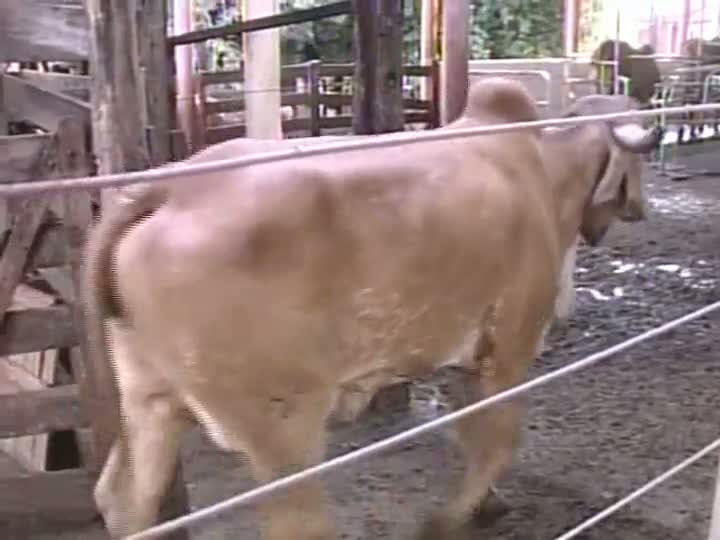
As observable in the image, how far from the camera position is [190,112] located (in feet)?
28.7

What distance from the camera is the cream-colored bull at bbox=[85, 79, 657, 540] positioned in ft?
6.61

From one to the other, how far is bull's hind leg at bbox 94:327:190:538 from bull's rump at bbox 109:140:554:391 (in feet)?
0.28

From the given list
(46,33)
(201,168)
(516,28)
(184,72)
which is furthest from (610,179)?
(516,28)

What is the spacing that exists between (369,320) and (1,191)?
137cm

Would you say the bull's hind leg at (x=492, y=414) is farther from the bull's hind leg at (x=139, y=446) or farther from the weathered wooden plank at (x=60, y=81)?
the weathered wooden plank at (x=60, y=81)

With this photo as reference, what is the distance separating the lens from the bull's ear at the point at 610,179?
3.24m

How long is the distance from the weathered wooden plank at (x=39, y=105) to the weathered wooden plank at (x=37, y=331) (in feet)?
1.60

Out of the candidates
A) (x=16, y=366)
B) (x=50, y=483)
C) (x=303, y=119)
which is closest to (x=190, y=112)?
(x=303, y=119)

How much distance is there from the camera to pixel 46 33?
8.77 ft

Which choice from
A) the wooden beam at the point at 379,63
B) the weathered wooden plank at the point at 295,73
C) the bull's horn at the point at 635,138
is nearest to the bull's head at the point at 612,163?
the bull's horn at the point at 635,138

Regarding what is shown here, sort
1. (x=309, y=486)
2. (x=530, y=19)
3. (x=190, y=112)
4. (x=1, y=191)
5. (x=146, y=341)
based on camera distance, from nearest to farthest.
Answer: (x=1, y=191)
(x=146, y=341)
(x=309, y=486)
(x=190, y=112)
(x=530, y=19)

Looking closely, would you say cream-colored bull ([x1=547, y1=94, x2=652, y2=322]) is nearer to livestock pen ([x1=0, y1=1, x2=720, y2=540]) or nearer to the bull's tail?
livestock pen ([x1=0, y1=1, x2=720, y2=540])

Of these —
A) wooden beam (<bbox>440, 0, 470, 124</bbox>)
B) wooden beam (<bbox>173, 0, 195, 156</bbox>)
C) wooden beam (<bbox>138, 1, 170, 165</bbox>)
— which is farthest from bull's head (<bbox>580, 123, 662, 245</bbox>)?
wooden beam (<bbox>173, 0, 195, 156</bbox>)

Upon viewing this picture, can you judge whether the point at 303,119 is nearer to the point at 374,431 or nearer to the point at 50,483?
the point at 374,431
